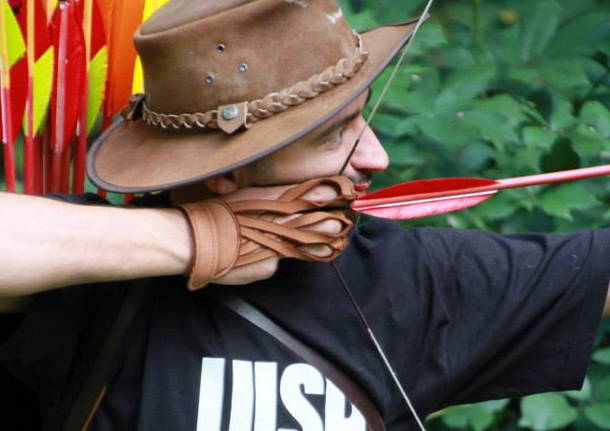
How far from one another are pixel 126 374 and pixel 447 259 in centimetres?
47

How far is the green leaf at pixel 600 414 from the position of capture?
2.41m

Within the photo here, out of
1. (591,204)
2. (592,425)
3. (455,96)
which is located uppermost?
(455,96)

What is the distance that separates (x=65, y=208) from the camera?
1755 millimetres

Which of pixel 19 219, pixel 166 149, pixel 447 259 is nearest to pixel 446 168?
pixel 447 259

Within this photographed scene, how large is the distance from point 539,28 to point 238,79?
879mm

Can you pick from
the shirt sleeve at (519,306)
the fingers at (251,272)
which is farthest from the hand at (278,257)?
the shirt sleeve at (519,306)

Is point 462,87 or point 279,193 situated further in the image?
point 462,87

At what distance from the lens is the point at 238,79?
1.76 metres

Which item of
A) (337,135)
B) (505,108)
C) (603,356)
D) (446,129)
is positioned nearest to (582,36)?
(505,108)

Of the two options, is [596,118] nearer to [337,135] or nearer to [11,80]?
[337,135]

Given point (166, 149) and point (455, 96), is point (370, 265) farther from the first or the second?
point (455, 96)

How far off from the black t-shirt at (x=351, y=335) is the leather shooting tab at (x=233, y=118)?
25 centimetres

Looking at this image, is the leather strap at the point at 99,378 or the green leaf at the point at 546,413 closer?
the leather strap at the point at 99,378

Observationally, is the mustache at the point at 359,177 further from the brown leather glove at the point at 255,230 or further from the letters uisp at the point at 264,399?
the letters uisp at the point at 264,399
